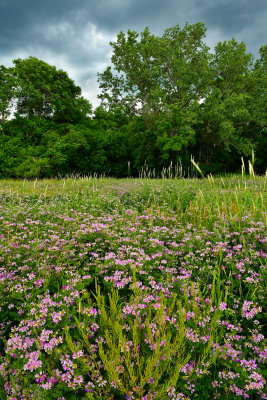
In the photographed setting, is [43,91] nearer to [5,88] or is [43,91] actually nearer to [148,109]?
[5,88]

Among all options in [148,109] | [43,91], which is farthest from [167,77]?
[43,91]

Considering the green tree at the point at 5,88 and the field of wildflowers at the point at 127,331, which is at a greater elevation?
the green tree at the point at 5,88

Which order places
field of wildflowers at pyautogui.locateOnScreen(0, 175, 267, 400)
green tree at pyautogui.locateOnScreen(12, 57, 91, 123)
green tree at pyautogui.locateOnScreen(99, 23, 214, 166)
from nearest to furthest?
1. field of wildflowers at pyautogui.locateOnScreen(0, 175, 267, 400)
2. green tree at pyautogui.locateOnScreen(99, 23, 214, 166)
3. green tree at pyautogui.locateOnScreen(12, 57, 91, 123)

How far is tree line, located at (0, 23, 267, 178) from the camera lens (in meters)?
18.7

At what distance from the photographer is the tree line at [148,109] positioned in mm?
18672

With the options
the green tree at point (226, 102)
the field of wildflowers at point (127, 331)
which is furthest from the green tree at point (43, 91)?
the field of wildflowers at point (127, 331)

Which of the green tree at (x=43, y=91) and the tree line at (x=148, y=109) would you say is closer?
the tree line at (x=148, y=109)

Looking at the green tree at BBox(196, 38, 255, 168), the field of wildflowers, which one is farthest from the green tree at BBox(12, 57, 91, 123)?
the field of wildflowers

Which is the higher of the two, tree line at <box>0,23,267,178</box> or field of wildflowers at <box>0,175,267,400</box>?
tree line at <box>0,23,267,178</box>

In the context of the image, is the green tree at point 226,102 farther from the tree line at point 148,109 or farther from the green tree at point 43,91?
the green tree at point 43,91

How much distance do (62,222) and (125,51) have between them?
21.8m

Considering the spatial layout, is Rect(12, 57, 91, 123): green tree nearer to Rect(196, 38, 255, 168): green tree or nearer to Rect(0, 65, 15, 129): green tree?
Rect(0, 65, 15, 129): green tree

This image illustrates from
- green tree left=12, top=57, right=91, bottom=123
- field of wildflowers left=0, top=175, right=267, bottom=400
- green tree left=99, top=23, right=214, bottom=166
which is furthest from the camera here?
green tree left=12, top=57, right=91, bottom=123

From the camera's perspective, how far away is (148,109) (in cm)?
2075
